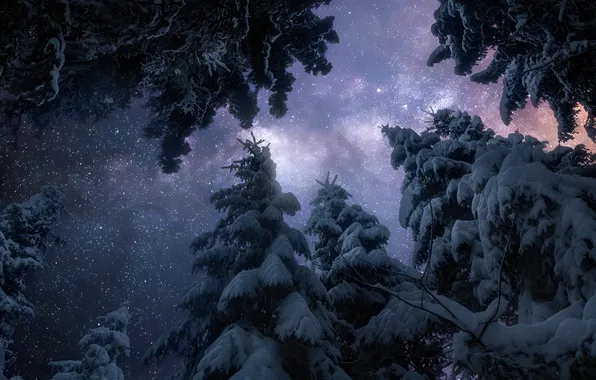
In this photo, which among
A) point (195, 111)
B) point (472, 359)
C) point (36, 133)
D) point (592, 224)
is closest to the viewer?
point (472, 359)

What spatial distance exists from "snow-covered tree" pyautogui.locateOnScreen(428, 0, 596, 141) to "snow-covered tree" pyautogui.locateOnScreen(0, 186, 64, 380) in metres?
17.8

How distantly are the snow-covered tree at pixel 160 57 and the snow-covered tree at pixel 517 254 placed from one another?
407 cm

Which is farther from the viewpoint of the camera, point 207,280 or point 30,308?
point 30,308

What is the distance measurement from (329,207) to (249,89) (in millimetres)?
7933

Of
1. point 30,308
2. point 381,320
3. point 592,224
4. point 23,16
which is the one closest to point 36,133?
point 23,16

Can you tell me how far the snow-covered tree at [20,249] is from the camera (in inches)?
543

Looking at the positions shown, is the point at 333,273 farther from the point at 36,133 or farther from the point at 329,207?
the point at 36,133

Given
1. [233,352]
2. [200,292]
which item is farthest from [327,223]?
[233,352]

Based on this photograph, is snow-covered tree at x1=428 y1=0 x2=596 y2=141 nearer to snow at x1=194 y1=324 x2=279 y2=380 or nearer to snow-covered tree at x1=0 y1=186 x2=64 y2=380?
snow at x1=194 y1=324 x2=279 y2=380

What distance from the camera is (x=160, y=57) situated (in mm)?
5438

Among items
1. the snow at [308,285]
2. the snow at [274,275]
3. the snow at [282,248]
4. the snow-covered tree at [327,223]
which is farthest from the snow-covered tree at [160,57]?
the snow-covered tree at [327,223]

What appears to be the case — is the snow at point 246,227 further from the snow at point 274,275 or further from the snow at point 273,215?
the snow at point 274,275

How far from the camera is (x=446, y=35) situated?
939cm

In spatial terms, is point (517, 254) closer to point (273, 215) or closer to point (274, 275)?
point (274, 275)
